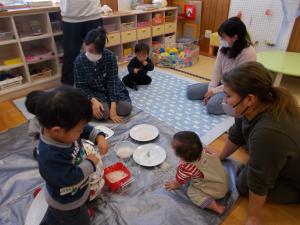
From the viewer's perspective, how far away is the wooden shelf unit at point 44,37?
7.26 feet

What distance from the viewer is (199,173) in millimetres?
1105

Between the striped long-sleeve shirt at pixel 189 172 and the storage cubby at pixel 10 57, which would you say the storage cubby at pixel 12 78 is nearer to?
the storage cubby at pixel 10 57

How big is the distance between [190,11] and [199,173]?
10.2 feet

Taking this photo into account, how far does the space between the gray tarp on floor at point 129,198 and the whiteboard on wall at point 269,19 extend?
2177 millimetres

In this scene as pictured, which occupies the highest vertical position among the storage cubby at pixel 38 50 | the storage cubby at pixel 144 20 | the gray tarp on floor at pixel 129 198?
the storage cubby at pixel 144 20

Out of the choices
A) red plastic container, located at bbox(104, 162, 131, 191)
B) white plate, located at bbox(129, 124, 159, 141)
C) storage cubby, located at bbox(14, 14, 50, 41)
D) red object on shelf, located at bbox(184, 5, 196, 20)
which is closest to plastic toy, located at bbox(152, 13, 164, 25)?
red object on shelf, located at bbox(184, 5, 196, 20)

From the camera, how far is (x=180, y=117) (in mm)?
1924

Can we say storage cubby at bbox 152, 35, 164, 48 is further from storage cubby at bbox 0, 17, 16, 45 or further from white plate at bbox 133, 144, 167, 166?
white plate at bbox 133, 144, 167, 166

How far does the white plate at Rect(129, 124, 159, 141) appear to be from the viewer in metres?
1.61

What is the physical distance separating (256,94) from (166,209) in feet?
2.28

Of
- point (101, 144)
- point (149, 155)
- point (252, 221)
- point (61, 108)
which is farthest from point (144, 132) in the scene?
point (61, 108)

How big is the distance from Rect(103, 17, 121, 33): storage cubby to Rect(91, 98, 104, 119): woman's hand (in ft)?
4.57

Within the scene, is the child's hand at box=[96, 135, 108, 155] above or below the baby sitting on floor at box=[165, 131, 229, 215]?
above

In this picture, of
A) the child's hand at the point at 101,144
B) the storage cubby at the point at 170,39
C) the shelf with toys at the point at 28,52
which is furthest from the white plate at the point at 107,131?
the storage cubby at the point at 170,39
